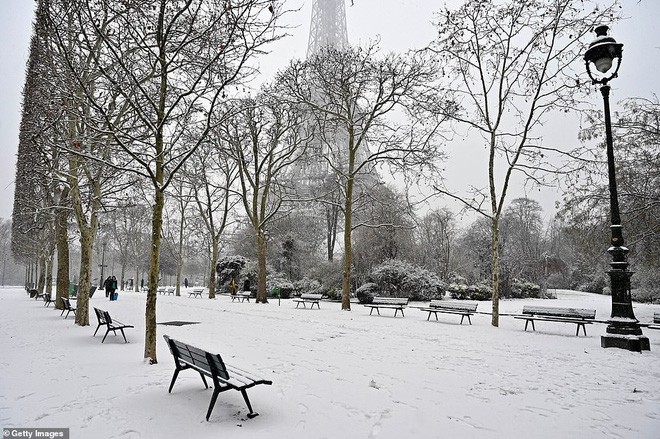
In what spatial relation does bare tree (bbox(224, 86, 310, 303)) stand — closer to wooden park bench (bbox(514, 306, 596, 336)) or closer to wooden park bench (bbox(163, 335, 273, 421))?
wooden park bench (bbox(514, 306, 596, 336))

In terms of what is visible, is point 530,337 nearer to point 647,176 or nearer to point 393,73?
point 647,176

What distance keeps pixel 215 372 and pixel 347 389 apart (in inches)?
80.2

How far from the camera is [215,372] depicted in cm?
481

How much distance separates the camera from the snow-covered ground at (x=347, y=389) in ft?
14.6

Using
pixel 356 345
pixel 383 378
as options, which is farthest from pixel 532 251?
pixel 383 378

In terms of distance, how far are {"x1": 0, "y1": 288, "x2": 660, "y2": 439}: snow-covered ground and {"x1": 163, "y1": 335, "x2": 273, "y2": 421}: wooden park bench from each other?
0.30m

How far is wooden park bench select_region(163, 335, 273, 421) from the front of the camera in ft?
15.3

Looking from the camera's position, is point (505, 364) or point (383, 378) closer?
point (383, 378)

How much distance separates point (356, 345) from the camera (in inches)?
370

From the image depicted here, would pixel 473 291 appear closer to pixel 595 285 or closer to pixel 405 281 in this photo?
pixel 405 281

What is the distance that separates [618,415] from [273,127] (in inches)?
822

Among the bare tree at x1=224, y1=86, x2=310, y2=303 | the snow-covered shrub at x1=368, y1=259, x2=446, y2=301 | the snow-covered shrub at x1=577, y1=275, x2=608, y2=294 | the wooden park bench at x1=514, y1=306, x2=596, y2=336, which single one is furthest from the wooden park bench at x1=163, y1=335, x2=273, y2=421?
the snow-covered shrub at x1=577, y1=275, x2=608, y2=294

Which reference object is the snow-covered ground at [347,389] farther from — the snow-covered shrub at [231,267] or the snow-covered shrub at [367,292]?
the snow-covered shrub at [231,267]

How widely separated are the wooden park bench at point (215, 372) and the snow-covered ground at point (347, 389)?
30 centimetres
